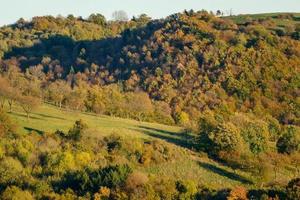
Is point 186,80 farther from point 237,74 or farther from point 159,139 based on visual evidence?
point 159,139

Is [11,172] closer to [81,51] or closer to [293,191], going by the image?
[293,191]

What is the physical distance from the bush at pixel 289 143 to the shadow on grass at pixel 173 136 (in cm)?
1118

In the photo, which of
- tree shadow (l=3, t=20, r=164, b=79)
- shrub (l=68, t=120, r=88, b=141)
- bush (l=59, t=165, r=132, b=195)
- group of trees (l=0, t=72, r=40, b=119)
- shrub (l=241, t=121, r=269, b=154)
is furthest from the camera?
tree shadow (l=3, t=20, r=164, b=79)

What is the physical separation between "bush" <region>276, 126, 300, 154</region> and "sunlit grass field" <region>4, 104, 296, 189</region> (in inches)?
245

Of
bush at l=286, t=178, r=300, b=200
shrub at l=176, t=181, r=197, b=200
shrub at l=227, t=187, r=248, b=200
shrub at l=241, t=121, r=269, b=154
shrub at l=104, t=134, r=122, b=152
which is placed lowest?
shrub at l=241, t=121, r=269, b=154

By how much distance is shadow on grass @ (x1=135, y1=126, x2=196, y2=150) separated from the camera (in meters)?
91.8

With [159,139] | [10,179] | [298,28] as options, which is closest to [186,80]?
[298,28]

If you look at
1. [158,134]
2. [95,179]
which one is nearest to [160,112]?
Result: [158,134]

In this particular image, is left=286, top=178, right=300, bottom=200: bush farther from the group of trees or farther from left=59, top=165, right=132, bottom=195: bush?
the group of trees

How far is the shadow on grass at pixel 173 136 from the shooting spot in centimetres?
9181

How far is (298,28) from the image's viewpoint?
16450 centimetres

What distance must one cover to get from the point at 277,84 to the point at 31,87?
49.7 meters

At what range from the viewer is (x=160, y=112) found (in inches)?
4700

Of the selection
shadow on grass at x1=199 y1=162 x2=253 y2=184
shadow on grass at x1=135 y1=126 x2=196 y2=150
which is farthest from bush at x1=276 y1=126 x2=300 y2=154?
shadow on grass at x1=199 y1=162 x2=253 y2=184
